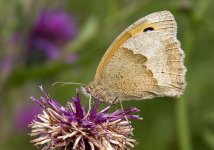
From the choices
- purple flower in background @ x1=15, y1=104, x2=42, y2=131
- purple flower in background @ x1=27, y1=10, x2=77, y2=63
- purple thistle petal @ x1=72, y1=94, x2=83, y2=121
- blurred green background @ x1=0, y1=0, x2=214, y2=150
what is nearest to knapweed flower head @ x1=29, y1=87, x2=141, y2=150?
purple thistle petal @ x1=72, y1=94, x2=83, y2=121

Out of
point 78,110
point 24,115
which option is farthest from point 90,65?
point 78,110

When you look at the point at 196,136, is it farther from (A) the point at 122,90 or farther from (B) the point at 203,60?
(A) the point at 122,90

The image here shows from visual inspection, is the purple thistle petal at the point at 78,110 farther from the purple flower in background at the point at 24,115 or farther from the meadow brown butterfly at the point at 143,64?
the purple flower in background at the point at 24,115

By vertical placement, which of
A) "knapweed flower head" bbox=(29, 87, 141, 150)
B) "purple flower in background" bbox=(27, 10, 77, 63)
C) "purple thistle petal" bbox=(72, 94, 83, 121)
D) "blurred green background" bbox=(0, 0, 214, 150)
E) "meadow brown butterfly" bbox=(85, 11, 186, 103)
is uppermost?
"purple flower in background" bbox=(27, 10, 77, 63)

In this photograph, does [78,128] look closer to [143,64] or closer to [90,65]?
[143,64]

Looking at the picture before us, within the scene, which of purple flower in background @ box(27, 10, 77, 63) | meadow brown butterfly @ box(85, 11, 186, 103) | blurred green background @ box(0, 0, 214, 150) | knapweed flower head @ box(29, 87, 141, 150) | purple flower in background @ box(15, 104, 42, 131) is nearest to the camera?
knapweed flower head @ box(29, 87, 141, 150)

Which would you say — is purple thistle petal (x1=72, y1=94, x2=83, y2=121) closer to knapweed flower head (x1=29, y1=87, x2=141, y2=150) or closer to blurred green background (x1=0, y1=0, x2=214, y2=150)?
knapweed flower head (x1=29, y1=87, x2=141, y2=150)
